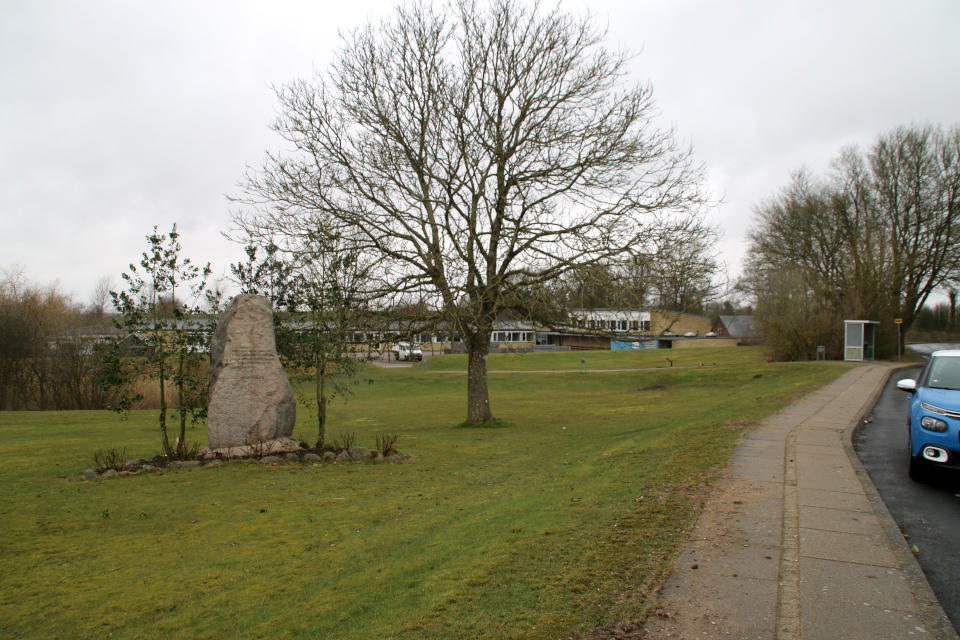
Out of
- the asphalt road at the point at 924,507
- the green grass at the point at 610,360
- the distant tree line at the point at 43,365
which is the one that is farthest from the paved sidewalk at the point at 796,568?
the green grass at the point at 610,360

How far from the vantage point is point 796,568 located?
14.7 feet

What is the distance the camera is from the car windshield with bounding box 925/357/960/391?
8.19 metres

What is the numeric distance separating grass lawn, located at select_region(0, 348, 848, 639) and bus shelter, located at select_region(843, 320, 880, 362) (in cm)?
2706

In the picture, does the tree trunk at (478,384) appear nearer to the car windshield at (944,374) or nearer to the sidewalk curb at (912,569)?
the sidewalk curb at (912,569)

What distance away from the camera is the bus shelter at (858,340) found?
35.0 m

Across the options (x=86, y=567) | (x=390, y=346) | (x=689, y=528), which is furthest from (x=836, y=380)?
(x=86, y=567)

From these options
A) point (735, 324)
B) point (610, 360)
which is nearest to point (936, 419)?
point (610, 360)

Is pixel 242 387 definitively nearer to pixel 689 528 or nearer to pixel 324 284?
pixel 324 284

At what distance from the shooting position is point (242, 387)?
1123 cm

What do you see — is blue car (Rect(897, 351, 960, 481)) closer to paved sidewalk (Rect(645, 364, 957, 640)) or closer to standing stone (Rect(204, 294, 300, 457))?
paved sidewalk (Rect(645, 364, 957, 640))

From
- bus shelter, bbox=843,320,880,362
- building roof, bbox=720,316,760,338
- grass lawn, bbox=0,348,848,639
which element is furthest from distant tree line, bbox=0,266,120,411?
building roof, bbox=720,316,760,338

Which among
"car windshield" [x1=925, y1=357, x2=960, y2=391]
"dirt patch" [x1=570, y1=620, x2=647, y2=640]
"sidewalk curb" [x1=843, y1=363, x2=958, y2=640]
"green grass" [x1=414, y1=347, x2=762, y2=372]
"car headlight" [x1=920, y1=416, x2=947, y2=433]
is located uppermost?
"car windshield" [x1=925, y1=357, x2=960, y2=391]

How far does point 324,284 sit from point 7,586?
781 cm

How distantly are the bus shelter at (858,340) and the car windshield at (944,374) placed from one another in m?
30.1
